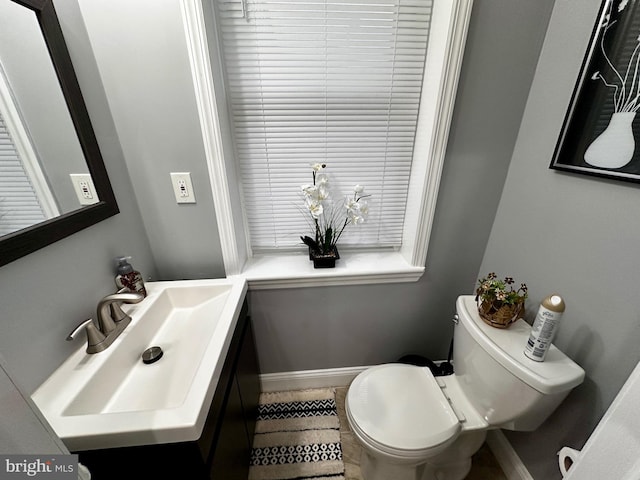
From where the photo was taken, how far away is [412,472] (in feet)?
3.28

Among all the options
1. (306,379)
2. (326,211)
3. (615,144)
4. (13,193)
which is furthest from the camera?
(306,379)

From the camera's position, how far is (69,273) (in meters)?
0.76

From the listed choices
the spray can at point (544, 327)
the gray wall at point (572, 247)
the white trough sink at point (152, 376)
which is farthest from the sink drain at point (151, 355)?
the gray wall at point (572, 247)

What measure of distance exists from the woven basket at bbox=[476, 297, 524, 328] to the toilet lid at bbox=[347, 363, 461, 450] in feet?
1.23

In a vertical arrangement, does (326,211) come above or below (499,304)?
above

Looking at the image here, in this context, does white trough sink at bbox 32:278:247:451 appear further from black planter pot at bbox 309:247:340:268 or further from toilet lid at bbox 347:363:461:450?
toilet lid at bbox 347:363:461:450

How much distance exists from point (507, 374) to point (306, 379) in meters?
1.04

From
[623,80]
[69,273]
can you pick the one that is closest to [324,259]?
[69,273]

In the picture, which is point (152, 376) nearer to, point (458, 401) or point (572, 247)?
point (458, 401)

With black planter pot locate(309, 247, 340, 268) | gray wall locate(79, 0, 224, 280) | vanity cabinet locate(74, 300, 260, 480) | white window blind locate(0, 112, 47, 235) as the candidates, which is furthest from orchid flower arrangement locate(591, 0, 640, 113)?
white window blind locate(0, 112, 47, 235)

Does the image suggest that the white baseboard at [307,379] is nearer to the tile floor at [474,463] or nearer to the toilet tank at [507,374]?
the tile floor at [474,463]

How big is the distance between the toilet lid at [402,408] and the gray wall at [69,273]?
3.19ft

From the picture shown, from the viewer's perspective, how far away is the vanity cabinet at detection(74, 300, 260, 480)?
1.99ft

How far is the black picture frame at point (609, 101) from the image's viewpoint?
709 mm
